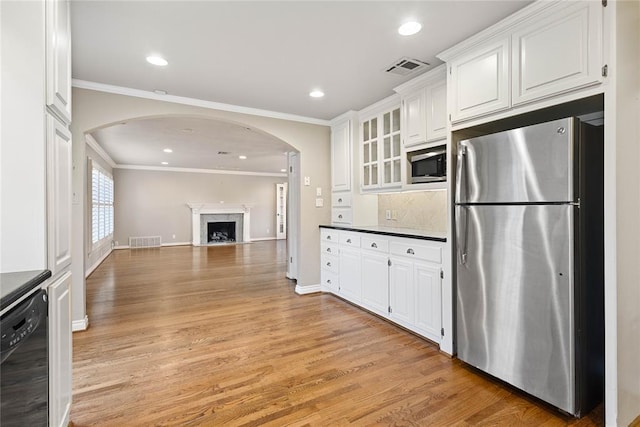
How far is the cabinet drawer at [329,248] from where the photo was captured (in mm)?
4092

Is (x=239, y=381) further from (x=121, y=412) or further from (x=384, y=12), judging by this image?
(x=384, y=12)

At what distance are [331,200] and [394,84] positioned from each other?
1.87 meters

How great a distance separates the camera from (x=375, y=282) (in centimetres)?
334

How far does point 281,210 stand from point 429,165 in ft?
29.2

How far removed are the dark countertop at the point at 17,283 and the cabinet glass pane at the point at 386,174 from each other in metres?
3.08

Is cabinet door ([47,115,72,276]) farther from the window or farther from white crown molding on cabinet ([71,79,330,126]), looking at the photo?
the window

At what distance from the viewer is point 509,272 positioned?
1.98 metres

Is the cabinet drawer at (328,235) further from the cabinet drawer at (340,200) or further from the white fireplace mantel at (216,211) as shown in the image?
the white fireplace mantel at (216,211)

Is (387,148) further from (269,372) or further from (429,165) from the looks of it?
(269,372)

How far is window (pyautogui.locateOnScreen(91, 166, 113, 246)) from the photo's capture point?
6.19m

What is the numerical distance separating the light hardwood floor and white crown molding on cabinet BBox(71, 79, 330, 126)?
243 cm

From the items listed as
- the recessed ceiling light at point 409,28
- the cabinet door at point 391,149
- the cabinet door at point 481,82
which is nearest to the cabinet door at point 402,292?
the cabinet door at point 391,149

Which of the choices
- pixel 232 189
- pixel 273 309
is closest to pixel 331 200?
pixel 273 309

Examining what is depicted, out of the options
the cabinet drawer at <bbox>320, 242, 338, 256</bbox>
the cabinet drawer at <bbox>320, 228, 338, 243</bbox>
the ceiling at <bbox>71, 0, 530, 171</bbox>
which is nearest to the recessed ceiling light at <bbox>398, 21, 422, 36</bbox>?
the ceiling at <bbox>71, 0, 530, 171</bbox>
